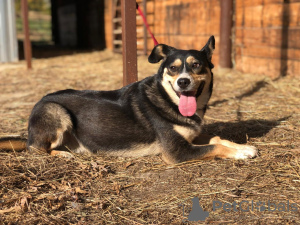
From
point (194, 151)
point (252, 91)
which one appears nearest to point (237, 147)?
point (194, 151)

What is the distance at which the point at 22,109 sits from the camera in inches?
256

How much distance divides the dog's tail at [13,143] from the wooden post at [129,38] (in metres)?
1.60

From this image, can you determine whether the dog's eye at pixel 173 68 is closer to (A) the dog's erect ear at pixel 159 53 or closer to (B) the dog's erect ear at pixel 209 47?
(A) the dog's erect ear at pixel 159 53

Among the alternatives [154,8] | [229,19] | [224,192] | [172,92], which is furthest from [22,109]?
[154,8]

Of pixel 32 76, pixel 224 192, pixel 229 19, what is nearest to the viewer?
pixel 224 192

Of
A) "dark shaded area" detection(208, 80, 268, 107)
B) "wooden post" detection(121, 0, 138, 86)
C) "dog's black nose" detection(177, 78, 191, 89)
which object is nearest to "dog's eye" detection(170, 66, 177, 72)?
"dog's black nose" detection(177, 78, 191, 89)

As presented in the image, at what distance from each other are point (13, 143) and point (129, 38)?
6.59 ft

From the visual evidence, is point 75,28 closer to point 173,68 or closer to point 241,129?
point 241,129

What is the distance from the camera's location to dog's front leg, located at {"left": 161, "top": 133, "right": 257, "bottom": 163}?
12.3 feet

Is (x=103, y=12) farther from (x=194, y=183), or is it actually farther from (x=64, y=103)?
(x=194, y=183)

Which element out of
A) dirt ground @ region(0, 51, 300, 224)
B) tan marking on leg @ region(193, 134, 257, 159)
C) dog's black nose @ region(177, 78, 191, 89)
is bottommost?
dirt ground @ region(0, 51, 300, 224)

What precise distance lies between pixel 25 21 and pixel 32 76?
68.5 inches

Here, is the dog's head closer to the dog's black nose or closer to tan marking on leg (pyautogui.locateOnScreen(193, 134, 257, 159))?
the dog's black nose

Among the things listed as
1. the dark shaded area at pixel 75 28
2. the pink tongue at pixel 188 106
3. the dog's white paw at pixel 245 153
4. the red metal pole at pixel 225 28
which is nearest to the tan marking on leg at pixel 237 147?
the dog's white paw at pixel 245 153
